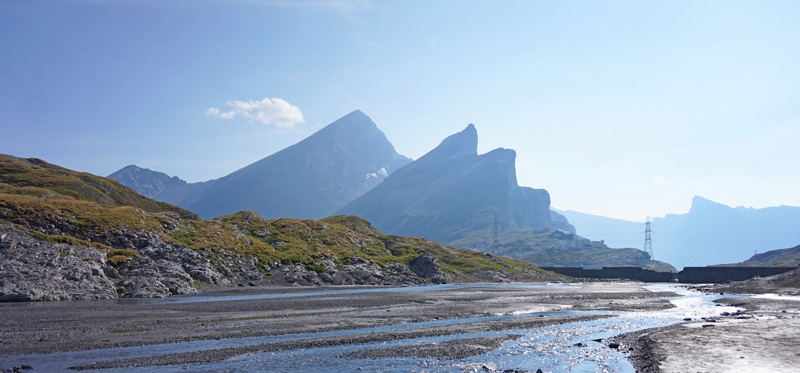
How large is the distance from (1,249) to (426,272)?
101m

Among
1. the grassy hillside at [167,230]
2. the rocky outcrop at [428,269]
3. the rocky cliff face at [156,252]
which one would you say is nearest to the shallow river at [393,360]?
the rocky cliff face at [156,252]

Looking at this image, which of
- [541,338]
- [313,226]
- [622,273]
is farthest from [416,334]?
[622,273]

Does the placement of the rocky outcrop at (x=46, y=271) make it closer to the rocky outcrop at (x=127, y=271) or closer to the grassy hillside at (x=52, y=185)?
the rocky outcrop at (x=127, y=271)

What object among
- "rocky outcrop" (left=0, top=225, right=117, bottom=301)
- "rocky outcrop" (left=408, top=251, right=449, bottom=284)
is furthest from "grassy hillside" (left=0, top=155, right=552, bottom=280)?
"rocky outcrop" (left=0, top=225, right=117, bottom=301)

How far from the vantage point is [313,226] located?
158 m

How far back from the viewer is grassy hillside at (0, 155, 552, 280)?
8419cm

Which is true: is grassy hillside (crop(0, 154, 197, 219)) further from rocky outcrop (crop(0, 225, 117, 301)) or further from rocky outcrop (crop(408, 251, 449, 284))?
rocky outcrop (crop(408, 251, 449, 284))

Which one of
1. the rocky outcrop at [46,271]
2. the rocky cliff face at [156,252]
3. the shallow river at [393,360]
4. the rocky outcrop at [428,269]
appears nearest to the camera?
the shallow river at [393,360]

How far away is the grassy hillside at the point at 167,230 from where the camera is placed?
8419 centimetres

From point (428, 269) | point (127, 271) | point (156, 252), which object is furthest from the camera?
point (428, 269)

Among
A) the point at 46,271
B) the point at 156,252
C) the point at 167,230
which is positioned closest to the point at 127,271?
the point at 156,252

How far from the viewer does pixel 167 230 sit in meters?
107

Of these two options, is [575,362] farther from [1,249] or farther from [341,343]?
[1,249]

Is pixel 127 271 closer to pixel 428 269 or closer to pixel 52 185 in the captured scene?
pixel 428 269
